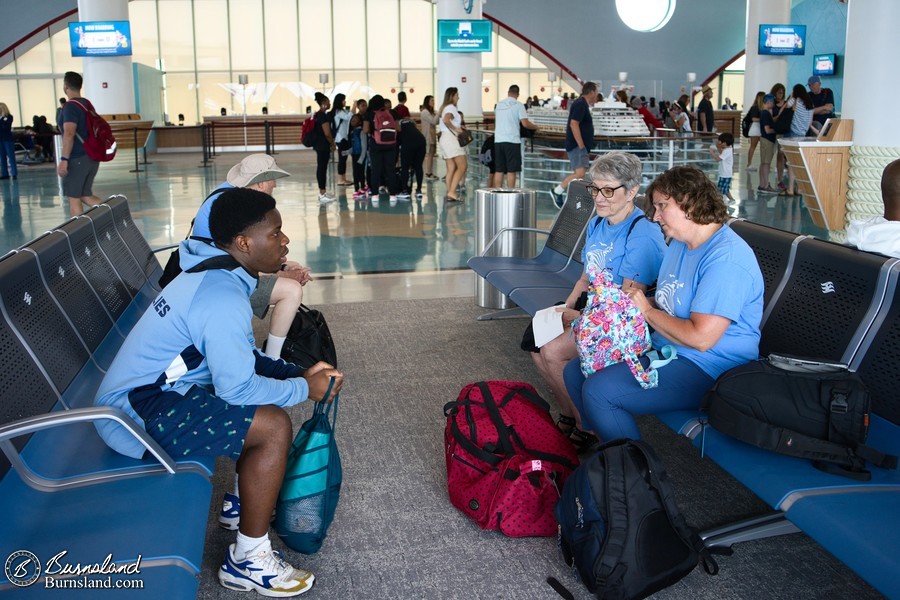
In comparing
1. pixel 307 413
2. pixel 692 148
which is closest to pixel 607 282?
pixel 307 413

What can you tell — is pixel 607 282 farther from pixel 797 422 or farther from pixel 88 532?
pixel 88 532

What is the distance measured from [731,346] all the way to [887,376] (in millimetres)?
490

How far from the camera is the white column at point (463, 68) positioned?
20031 millimetres

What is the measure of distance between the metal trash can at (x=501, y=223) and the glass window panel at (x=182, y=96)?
2749 cm

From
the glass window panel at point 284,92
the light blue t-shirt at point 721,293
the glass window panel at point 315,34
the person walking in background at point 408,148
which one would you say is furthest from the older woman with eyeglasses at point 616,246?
the glass window panel at point 315,34

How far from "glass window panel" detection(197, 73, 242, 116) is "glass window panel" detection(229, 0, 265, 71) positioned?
578 millimetres

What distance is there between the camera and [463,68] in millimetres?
20250

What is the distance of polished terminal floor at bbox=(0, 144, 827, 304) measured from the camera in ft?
23.3

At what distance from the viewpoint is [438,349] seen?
16.7 ft

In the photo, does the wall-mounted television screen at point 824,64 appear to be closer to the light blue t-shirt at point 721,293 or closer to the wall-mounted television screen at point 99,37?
the wall-mounted television screen at point 99,37

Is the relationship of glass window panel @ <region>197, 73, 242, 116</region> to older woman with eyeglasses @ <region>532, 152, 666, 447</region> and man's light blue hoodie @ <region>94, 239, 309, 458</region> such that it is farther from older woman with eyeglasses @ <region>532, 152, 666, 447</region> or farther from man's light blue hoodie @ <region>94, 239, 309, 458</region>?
man's light blue hoodie @ <region>94, 239, 309, 458</region>

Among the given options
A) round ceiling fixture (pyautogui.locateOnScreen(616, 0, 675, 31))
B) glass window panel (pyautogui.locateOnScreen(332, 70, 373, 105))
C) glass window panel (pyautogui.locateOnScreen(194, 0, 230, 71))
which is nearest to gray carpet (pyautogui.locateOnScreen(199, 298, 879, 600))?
glass window panel (pyautogui.locateOnScreen(332, 70, 373, 105))

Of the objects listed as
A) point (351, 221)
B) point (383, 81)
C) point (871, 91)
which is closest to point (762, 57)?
point (351, 221)

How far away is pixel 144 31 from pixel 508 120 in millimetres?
23445
